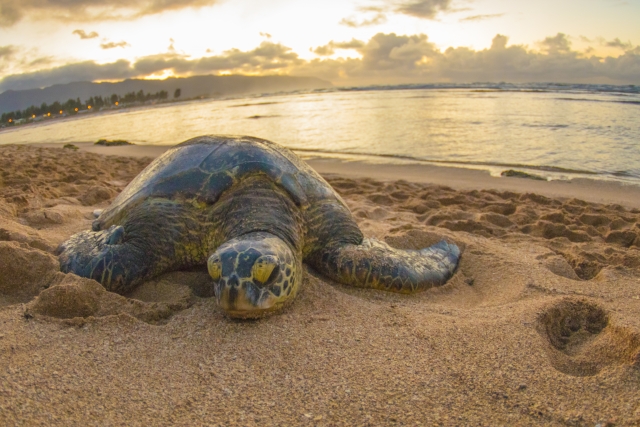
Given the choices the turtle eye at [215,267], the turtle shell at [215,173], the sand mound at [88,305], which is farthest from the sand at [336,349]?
the turtle shell at [215,173]

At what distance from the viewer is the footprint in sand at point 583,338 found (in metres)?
2.17

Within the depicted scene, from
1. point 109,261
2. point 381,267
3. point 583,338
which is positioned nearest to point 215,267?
point 109,261

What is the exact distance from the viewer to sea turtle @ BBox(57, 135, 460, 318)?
122 inches

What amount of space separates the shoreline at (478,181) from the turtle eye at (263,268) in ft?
18.1

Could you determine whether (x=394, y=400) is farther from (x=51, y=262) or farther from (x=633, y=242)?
(x=633, y=242)

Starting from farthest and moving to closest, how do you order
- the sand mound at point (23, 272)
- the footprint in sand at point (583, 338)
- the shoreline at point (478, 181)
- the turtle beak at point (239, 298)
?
1. the shoreline at point (478, 181)
2. the sand mound at point (23, 272)
3. the turtle beak at point (239, 298)
4. the footprint in sand at point (583, 338)

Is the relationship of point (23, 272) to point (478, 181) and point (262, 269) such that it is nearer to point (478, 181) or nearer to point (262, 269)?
point (262, 269)

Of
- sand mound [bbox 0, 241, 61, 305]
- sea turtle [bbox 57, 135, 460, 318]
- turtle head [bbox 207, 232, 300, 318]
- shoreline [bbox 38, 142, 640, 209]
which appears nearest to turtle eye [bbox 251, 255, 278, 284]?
turtle head [bbox 207, 232, 300, 318]

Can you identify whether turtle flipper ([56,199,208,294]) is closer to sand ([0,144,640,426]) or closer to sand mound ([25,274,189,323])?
sand ([0,144,640,426])

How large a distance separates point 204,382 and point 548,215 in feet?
15.8

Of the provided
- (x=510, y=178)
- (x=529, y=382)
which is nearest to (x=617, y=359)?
(x=529, y=382)

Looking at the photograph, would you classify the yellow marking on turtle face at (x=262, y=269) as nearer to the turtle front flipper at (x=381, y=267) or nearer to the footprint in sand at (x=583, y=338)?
the turtle front flipper at (x=381, y=267)

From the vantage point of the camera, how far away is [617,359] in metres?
2.18

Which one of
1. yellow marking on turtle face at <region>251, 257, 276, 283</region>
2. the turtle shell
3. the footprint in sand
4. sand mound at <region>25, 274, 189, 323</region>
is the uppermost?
the turtle shell
